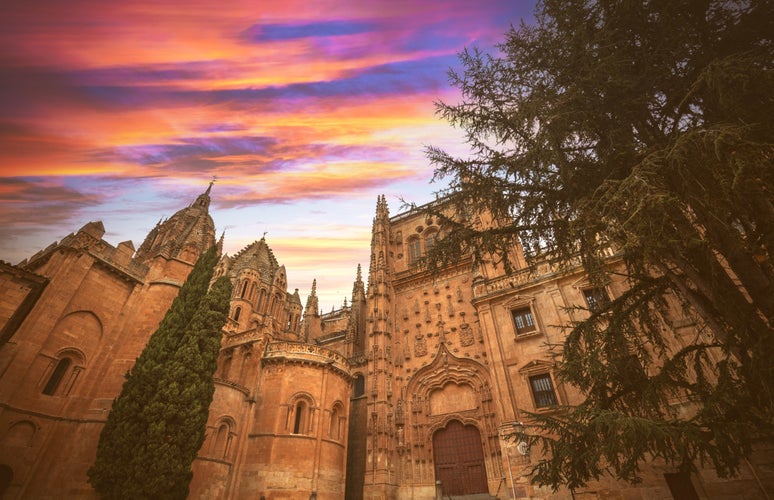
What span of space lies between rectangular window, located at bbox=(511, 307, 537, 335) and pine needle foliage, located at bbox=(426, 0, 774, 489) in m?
10.6

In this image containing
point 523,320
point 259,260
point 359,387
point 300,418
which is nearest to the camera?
point 523,320

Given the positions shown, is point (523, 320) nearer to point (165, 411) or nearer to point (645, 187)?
point (645, 187)

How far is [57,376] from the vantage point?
14250 mm

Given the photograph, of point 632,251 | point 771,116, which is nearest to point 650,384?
point 632,251

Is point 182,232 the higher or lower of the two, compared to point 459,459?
higher

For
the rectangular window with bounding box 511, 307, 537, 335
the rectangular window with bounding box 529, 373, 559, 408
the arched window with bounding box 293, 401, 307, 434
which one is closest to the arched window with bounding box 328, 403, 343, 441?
the arched window with bounding box 293, 401, 307, 434

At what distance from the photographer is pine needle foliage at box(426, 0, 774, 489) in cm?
535

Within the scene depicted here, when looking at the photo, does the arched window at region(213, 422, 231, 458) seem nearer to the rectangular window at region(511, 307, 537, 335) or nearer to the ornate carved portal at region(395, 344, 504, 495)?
the ornate carved portal at region(395, 344, 504, 495)

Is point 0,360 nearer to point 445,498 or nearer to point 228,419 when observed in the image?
point 228,419

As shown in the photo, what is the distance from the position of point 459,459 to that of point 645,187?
61.2 feet

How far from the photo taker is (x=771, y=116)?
5.68 metres

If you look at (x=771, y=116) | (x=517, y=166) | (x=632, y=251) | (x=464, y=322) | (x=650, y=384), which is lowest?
(x=650, y=384)

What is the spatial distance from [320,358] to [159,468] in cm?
938

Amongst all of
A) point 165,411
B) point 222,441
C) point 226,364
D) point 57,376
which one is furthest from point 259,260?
point 165,411
